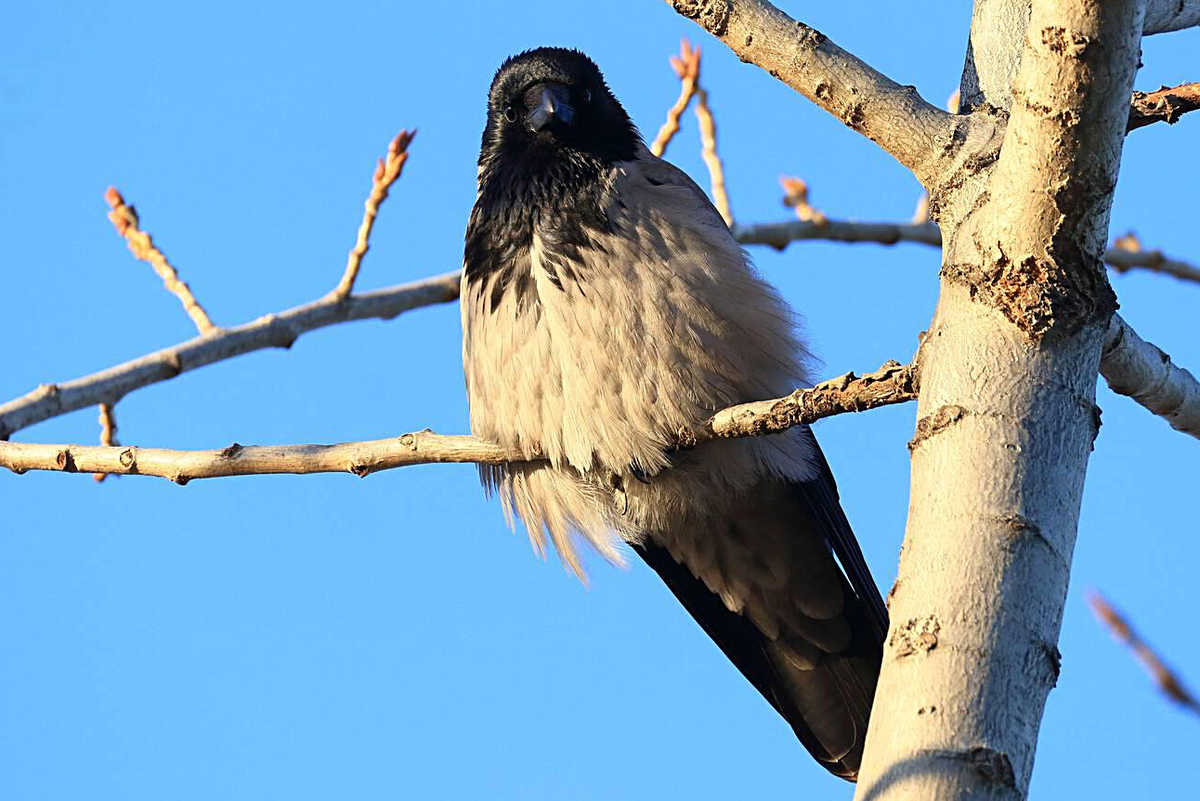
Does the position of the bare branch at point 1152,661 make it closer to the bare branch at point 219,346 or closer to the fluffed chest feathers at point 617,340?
the fluffed chest feathers at point 617,340

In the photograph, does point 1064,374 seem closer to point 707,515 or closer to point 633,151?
point 707,515

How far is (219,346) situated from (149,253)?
77 cm

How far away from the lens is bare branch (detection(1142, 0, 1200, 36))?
10.3 feet

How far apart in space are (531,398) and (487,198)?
2.82 ft

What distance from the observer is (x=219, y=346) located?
442cm

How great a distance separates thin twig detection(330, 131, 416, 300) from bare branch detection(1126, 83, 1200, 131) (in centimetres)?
286

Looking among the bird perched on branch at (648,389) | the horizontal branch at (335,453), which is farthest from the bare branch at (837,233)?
the horizontal branch at (335,453)

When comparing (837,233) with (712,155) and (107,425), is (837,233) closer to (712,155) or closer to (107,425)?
(712,155)

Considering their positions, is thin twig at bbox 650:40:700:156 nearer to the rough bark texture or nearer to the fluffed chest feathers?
the fluffed chest feathers

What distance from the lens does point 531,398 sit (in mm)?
3814

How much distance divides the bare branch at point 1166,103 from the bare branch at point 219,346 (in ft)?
9.49

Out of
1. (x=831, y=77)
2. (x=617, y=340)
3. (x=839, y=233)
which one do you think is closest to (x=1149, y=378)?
(x=831, y=77)

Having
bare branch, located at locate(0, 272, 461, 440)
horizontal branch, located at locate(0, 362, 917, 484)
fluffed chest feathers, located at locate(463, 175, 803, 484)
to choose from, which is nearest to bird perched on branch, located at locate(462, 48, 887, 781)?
fluffed chest feathers, located at locate(463, 175, 803, 484)

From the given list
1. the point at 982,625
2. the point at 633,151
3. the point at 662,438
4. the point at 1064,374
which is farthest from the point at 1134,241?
the point at 982,625
